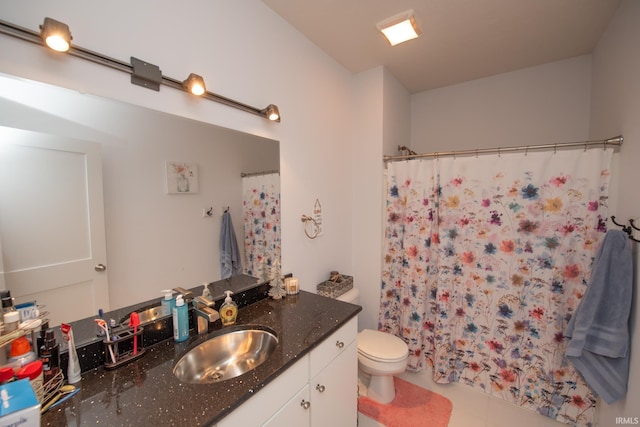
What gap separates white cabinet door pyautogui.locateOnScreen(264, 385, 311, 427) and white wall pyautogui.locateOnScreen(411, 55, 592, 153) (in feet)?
8.50

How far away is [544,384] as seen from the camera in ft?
5.77

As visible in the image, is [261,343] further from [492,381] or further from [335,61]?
[335,61]

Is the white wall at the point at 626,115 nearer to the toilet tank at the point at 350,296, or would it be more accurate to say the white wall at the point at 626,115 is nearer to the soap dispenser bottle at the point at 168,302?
the toilet tank at the point at 350,296

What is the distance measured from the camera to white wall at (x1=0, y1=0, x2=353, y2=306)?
0.88 metres

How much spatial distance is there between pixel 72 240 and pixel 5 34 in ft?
2.11

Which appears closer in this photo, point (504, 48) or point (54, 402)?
point (54, 402)

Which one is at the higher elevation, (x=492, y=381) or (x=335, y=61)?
(x=335, y=61)

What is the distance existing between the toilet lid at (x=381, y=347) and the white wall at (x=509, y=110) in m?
1.97

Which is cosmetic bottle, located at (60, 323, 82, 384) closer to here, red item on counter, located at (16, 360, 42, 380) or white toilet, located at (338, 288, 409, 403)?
red item on counter, located at (16, 360, 42, 380)

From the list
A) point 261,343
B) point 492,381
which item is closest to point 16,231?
point 261,343

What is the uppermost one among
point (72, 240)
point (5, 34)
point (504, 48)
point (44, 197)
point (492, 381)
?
point (504, 48)

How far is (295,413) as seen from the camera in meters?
1.04

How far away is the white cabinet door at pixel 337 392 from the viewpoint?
1.16m

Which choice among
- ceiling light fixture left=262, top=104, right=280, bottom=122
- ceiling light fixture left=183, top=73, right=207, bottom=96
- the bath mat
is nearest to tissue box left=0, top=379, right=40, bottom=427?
ceiling light fixture left=183, top=73, right=207, bottom=96
